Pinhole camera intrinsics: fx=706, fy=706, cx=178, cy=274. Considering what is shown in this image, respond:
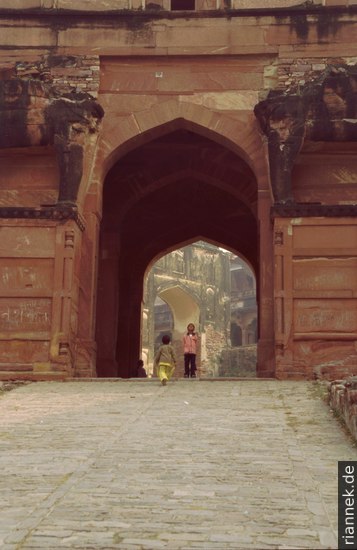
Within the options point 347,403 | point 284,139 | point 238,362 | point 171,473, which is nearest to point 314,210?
point 284,139

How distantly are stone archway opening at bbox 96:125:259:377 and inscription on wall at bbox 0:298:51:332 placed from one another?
3511mm

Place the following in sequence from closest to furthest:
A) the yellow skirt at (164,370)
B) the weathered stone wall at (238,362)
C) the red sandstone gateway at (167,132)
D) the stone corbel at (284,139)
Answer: the yellow skirt at (164,370)
the red sandstone gateway at (167,132)
the stone corbel at (284,139)
the weathered stone wall at (238,362)

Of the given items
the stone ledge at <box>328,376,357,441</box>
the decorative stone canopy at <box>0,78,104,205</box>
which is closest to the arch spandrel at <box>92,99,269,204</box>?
the decorative stone canopy at <box>0,78,104,205</box>

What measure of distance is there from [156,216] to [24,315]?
23.4 feet

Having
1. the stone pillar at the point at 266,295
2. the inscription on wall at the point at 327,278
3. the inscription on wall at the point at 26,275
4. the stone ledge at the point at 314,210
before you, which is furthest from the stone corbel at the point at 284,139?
the inscription on wall at the point at 26,275

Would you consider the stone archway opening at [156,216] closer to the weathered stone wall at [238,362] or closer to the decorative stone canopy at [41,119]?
the decorative stone canopy at [41,119]

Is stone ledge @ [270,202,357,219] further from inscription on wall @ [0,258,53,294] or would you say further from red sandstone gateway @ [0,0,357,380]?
inscription on wall @ [0,258,53,294]

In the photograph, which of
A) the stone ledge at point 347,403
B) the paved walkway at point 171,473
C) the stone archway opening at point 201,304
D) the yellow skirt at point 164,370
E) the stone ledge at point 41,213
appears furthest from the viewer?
the stone archway opening at point 201,304

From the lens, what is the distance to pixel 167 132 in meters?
11.6

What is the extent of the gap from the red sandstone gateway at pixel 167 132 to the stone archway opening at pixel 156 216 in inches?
34.8

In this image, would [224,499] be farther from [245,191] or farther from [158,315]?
[158,315]

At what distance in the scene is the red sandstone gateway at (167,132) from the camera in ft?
31.4

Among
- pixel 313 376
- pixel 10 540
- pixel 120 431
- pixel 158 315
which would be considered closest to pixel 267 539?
pixel 10 540

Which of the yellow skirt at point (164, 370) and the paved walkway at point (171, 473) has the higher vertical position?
the yellow skirt at point (164, 370)
